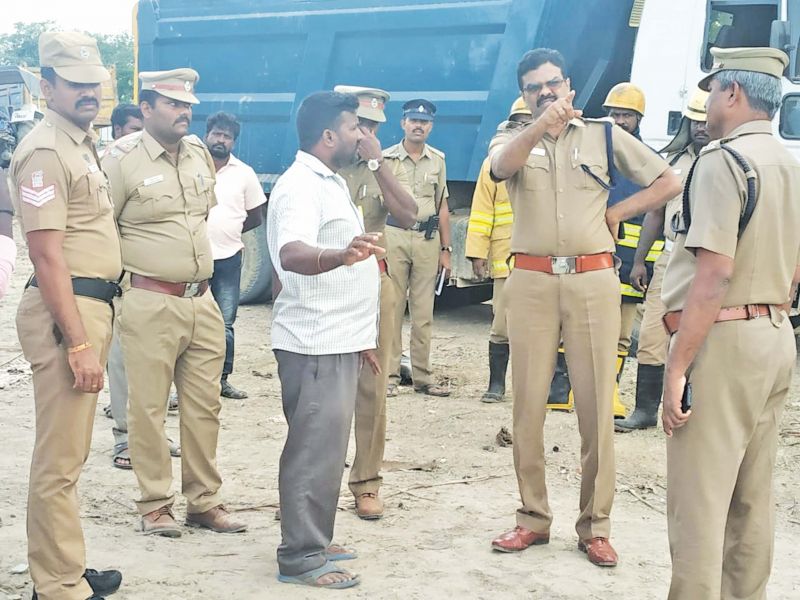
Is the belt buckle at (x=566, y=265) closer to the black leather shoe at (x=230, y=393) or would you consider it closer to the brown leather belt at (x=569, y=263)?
the brown leather belt at (x=569, y=263)

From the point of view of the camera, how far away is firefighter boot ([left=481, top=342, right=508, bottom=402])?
275 inches

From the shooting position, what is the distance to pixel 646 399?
20.5ft

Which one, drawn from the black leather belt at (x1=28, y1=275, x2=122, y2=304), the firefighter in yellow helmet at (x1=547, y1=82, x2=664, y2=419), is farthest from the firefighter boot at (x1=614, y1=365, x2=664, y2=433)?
the black leather belt at (x1=28, y1=275, x2=122, y2=304)

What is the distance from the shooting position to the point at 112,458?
18.8 ft

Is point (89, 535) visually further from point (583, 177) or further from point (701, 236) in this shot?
point (701, 236)

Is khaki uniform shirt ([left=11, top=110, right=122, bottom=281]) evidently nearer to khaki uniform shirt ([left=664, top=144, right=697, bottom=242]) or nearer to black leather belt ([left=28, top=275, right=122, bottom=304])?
black leather belt ([left=28, top=275, right=122, bottom=304])

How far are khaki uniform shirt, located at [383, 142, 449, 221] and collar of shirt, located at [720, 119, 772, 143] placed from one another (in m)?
4.37

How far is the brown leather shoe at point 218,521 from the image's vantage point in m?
4.58

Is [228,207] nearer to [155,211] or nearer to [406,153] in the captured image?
[406,153]

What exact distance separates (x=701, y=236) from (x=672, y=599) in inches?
44.5

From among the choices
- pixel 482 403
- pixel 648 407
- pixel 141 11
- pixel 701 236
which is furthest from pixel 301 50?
pixel 701 236

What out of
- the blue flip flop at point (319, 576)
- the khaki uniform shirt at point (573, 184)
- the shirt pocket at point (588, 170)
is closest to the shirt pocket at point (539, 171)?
the khaki uniform shirt at point (573, 184)

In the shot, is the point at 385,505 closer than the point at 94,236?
No

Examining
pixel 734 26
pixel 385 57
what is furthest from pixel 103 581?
pixel 385 57
